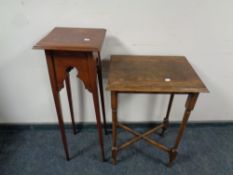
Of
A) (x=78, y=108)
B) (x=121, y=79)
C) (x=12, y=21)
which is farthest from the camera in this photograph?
(x=78, y=108)

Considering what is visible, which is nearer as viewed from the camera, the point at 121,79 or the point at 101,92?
the point at 121,79

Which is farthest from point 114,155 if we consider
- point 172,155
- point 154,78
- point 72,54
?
point 72,54

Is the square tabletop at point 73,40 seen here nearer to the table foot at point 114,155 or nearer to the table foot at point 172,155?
the table foot at point 114,155

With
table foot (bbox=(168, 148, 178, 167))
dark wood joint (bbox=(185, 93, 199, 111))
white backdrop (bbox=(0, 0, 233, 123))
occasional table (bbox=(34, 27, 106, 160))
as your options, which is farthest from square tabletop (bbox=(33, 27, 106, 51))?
table foot (bbox=(168, 148, 178, 167))

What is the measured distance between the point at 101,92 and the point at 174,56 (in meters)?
0.60

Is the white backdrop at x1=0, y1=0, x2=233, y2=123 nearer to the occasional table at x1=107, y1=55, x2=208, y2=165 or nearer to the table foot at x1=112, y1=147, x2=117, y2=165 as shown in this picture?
the occasional table at x1=107, y1=55, x2=208, y2=165

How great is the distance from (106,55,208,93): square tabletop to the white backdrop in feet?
0.43

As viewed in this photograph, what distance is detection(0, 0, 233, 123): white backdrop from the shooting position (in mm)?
1190

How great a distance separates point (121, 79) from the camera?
1025 mm

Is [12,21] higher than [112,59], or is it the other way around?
[12,21]

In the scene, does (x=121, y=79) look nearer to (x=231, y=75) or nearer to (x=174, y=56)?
(x=174, y=56)

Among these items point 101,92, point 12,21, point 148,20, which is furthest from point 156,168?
point 12,21

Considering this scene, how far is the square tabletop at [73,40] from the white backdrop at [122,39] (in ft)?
0.43

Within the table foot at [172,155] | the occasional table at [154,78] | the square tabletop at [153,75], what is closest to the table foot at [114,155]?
the occasional table at [154,78]
